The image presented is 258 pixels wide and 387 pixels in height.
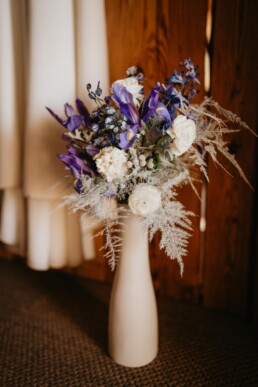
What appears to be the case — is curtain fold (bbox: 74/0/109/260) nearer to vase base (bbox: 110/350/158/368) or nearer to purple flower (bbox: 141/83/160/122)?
purple flower (bbox: 141/83/160/122)

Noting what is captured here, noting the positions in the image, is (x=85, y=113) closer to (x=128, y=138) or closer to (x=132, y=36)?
(x=128, y=138)

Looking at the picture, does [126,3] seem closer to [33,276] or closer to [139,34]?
[139,34]

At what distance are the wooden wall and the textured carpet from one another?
12 centimetres

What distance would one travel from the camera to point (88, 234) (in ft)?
4.93

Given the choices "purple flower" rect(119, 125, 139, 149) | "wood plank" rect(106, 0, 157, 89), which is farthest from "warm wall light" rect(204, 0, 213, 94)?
"purple flower" rect(119, 125, 139, 149)

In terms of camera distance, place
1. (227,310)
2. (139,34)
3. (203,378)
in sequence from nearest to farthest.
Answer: (203,378) < (139,34) < (227,310)

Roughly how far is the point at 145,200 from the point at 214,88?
61 cm

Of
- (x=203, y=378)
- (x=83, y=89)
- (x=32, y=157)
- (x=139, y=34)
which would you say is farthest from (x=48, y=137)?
(x=203, y=378)

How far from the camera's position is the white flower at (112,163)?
966 millimetres

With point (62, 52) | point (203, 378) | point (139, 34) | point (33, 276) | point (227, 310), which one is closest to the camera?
point (203, 378)

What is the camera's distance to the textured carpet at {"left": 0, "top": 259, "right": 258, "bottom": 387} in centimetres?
118

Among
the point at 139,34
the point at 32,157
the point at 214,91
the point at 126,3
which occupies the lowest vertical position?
the point at 32,157

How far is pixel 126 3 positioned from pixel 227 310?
127cm

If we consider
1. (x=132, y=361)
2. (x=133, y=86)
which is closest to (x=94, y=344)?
(x=132, y=361)
